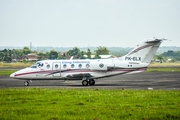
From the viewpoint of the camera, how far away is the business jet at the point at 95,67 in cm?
4394

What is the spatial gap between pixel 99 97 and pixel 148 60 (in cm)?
1703

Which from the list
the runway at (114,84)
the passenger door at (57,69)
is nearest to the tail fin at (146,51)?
the runway at (114,84)

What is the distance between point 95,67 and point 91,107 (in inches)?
842

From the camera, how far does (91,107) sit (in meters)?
23.3

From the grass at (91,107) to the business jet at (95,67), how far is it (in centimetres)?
1478

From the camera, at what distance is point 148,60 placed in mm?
44156

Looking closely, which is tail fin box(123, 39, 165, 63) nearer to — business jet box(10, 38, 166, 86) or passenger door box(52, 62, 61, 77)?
business jet box(10, 38, 166, 86)

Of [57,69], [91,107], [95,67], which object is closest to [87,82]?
[95,67]

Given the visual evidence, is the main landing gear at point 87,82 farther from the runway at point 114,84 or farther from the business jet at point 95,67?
the runway at point 114,84

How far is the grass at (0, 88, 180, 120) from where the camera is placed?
20.2 metres

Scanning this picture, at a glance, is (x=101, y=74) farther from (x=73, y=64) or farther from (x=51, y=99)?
(x=51, y=99)

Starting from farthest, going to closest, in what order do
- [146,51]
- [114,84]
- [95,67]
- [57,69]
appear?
[114,84], [57,69], [95,67], [146,51]

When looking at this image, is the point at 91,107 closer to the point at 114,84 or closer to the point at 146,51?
the point at 146,51

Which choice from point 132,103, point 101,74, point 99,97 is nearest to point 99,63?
point 101,74
